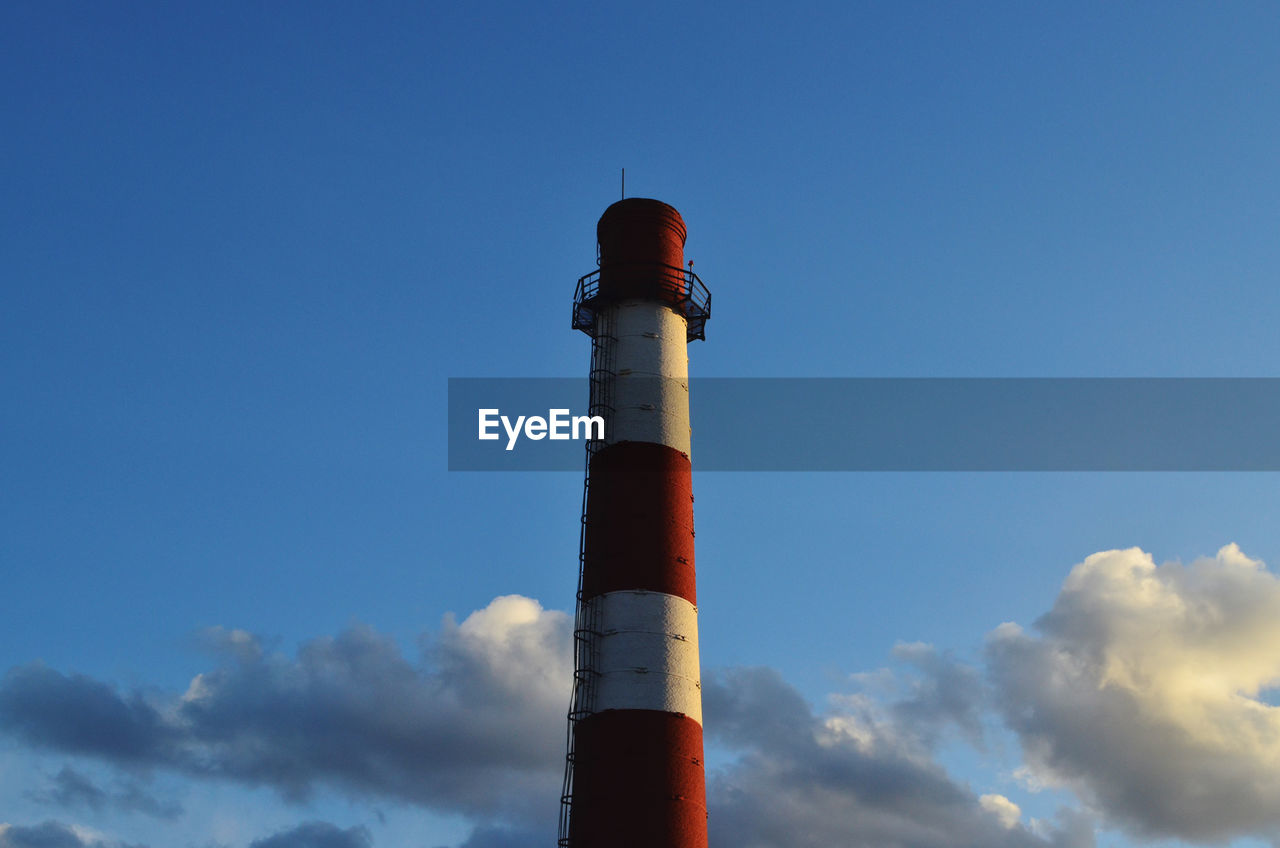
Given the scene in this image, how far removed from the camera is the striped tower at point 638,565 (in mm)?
30547

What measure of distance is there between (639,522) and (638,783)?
695 centimetres

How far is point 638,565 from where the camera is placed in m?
33.0

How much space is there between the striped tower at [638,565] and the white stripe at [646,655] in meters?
0.04

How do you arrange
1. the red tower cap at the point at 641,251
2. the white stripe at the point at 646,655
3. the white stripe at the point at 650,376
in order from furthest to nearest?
the red tower cap at the point at 641,251, the white stripe at the point at 650,376, the white stripe at the point at 646,655

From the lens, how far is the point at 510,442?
3666 cm

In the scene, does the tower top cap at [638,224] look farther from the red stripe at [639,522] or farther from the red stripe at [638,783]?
the red stripe at [638,783]

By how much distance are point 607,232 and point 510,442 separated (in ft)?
24.2

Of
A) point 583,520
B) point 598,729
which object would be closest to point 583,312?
point 583,520

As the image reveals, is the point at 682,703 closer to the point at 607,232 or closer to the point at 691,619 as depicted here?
the point at 691,619

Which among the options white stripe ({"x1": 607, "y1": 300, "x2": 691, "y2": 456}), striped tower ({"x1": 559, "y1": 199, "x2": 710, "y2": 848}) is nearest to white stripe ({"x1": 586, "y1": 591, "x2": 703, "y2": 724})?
striped tower ({"x1": 559, "y1": 199, "x2": 710, "y2": 848})

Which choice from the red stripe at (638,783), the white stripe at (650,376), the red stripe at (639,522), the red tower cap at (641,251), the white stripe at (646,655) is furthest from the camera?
the red tower cap at (641,251)

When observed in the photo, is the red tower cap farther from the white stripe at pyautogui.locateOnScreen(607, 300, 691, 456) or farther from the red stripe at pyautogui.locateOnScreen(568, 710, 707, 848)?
the red stripe at pyautogui.locateOnScreen(568, 710, 707, 848)

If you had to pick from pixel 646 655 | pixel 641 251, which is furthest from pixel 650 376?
pixel 646 655

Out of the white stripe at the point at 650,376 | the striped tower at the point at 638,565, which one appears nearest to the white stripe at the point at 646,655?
the striped tower at the point at 638,565
